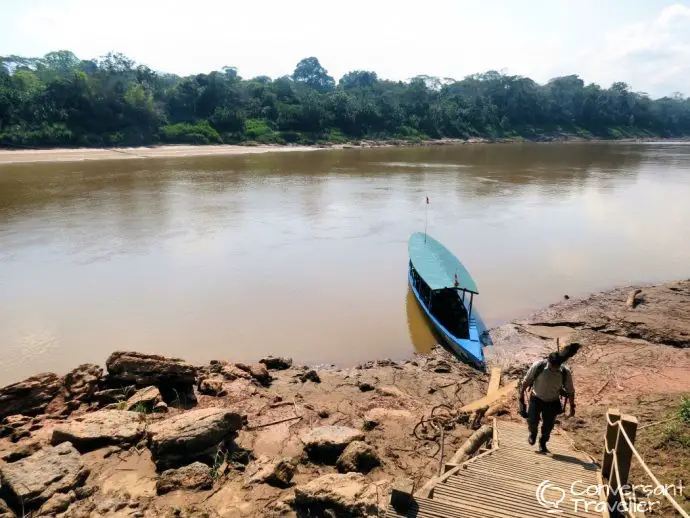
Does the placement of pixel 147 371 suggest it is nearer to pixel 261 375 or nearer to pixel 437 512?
pixel 261 375

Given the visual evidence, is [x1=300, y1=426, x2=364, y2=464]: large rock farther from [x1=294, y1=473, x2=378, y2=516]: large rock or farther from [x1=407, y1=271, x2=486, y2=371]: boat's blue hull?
[x1=407, y1=271, x2=486, y2=371]: boat's blue hull

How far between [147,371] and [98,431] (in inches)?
79.5

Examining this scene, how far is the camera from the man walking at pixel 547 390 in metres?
6.16

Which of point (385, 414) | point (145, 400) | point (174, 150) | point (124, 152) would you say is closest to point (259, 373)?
point (145, 400)

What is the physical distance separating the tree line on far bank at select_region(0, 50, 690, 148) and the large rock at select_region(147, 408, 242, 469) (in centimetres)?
6449

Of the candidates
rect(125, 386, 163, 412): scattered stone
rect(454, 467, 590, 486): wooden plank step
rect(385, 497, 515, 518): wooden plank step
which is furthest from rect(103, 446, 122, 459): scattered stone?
rect(454, 467, 590, 486): wooden plank step

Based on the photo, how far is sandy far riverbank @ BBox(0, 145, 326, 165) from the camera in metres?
53.3

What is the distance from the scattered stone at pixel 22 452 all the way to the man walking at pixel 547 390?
7.08 metres

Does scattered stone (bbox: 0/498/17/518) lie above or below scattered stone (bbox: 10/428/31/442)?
above

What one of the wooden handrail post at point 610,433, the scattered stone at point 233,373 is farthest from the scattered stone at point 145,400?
the wooden handrail post at point 610,433

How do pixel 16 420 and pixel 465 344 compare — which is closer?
pixel 16 420

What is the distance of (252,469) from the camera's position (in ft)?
21.4

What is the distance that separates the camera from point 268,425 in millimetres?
8195

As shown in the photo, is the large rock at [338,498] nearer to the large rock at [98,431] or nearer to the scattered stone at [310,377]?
the large rock at [98,431]
